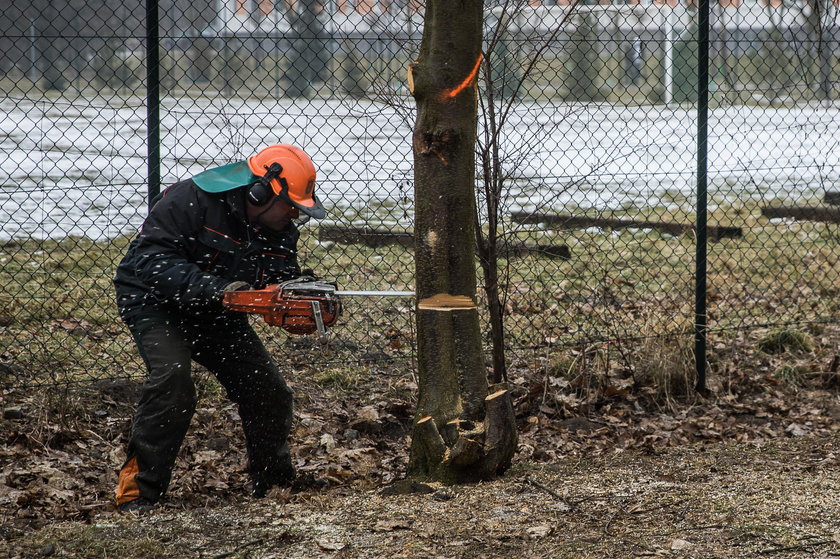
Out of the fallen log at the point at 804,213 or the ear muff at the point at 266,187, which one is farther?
the fallen log at the point at 804,213

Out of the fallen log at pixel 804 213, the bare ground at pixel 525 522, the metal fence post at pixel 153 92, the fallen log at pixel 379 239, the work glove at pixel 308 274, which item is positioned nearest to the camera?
the bare ground at pixel 525 522

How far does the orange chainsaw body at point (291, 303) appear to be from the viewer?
380cm

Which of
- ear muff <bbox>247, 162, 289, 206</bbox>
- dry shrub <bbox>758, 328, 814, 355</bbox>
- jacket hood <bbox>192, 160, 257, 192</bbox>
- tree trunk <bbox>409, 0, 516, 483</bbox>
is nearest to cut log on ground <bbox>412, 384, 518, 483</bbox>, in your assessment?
tree trunk <bbox>409, 0, 516, 483</bbox>

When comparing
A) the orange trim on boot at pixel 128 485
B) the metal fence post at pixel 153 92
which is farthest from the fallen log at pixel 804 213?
the orange trim on boot at pixel 128 485

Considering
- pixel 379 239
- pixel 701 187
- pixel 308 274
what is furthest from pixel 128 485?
pixel 701 187

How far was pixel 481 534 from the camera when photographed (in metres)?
3.15

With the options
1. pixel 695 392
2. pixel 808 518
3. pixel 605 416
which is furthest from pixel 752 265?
pixel 808 518

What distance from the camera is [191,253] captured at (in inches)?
153

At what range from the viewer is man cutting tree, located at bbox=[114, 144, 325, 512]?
12.4 ft

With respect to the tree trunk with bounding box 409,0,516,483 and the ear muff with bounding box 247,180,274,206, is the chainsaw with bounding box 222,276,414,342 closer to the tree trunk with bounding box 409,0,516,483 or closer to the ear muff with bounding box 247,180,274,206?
the tree trunk with bounding box 409,0,516,483

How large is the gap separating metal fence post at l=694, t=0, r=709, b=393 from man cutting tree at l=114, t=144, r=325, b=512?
2.61 m

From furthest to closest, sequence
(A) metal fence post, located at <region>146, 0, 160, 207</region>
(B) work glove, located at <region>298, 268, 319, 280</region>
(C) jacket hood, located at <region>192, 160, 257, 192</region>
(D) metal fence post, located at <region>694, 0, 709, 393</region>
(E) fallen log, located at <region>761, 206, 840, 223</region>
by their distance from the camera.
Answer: (E) fallen log, located at <region>761, 206, 840, 223</region> < (D) metal fence post, located at <region>694, 0, 709, 393</region> < (A) metal fence post, located at <region>146, 0, 160, 207</region> < (B) work glove, located at <region>298, 268, 319, 280</region> < (C) jacket hood, located at <region>192, 160, 257, 192</region>

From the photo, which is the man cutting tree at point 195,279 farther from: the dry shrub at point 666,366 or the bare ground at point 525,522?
the dry shrub at point 666,366

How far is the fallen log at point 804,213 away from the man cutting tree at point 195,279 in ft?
25.9
